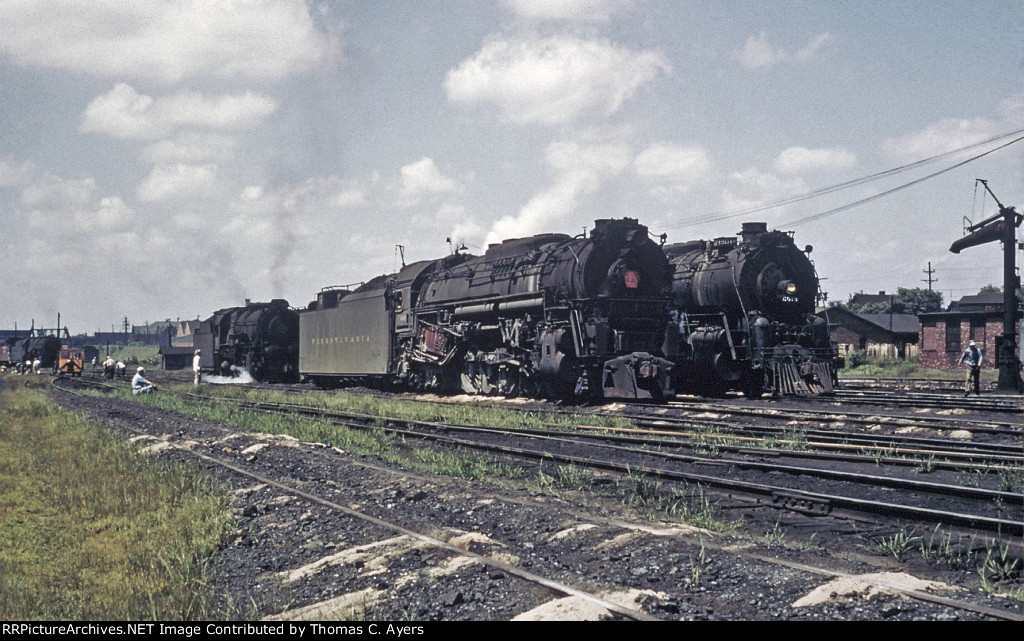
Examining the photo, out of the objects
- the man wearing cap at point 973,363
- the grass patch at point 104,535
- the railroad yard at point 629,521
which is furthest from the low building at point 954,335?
the grass patch at point 104,535

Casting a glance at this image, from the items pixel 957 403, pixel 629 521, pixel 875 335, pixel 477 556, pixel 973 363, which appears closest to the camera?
pixel 477 556

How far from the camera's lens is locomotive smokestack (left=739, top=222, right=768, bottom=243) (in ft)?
66.2

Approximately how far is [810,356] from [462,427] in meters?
9.06

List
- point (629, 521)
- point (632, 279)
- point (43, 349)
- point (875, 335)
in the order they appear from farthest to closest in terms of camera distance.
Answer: point (43, 349) → point (875, 335) → point (632, 279) → point (629, 521)

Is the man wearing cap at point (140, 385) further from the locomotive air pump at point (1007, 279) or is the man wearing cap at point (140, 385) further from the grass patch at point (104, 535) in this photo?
the locomotive air pump at point (1007, 279)

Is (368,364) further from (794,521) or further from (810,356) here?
Result: (794,521)

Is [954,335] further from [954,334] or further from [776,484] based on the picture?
[776,484]

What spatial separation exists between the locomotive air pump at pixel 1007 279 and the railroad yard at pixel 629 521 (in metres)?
8.78

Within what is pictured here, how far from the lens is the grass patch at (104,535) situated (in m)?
5.53

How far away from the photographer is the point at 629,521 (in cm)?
705

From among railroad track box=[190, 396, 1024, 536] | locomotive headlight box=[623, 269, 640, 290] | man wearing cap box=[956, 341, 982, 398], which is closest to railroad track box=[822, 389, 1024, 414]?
man wearing cap box=[956, 341, 982, 398]

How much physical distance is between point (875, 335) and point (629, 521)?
5018cm

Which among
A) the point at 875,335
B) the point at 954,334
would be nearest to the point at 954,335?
the point at 954,334
